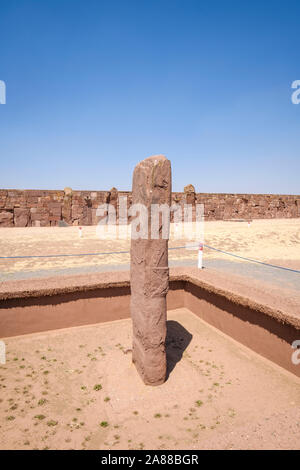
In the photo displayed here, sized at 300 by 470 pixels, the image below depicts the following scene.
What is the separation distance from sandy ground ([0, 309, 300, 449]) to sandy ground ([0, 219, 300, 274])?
2.81 metres

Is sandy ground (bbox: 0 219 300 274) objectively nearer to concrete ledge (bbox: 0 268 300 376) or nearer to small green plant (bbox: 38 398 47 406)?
concrete ledge (bbox: 0 268 300 376)

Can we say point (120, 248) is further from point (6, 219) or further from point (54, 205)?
point (6, 219)

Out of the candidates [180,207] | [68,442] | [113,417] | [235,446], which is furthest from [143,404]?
[180,207]

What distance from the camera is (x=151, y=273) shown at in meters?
2.85

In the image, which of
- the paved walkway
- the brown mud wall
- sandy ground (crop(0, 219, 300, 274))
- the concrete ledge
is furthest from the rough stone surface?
the brown mud wall

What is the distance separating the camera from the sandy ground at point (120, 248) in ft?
21.8

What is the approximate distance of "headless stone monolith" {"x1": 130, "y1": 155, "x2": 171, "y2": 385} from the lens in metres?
2.74

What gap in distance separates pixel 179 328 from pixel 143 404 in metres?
1.78

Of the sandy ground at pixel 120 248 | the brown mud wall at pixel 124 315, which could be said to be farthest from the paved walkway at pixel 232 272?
the brown mud wall at pixel 124 315

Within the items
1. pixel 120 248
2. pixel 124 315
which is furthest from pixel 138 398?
pixel 120 248

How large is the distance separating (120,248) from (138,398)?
6.19m

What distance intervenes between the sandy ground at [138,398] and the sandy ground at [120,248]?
2810 millimetres

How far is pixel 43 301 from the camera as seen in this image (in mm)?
4230

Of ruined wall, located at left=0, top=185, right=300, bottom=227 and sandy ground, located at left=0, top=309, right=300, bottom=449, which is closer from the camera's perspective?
sandy ground, located at left=0, top=309, right=300, bottom=449
